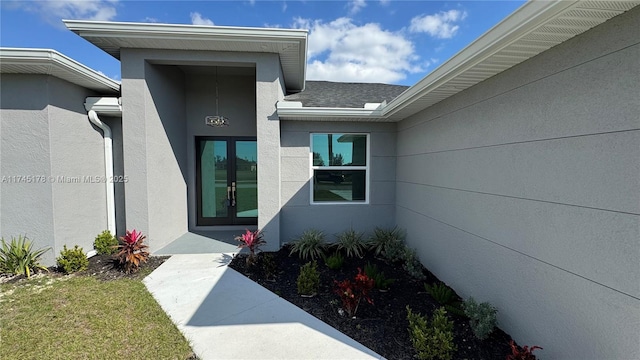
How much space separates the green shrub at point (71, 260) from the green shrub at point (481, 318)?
670cm

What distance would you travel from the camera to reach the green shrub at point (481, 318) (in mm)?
3133

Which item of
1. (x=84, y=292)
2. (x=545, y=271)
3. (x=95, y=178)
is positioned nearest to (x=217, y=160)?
(x=95, y=178)

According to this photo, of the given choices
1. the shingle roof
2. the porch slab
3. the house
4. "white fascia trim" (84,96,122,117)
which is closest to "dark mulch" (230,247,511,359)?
the house

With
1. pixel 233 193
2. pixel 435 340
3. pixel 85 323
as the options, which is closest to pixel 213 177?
pixel 233 193

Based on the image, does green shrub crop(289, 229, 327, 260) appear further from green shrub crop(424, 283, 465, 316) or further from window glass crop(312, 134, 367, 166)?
green shrub crop(424, 283, 465, 316)

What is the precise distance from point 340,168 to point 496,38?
178 inches

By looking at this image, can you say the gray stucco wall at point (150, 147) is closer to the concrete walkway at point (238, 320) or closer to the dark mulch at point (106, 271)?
the dark mulch at point (106, 271)

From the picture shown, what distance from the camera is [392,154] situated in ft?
22.4

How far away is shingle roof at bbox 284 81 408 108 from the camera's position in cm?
683

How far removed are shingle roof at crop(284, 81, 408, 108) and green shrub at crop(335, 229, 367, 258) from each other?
3.11 m

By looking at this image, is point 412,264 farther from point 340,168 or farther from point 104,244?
point 104,244

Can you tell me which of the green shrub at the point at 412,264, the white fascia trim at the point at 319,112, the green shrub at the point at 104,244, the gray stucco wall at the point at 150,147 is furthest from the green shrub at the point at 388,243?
the green shrub at the point at 104,244

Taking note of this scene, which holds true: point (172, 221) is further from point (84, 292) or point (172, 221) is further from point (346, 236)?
point (346, 236)

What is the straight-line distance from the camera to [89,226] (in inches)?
230
